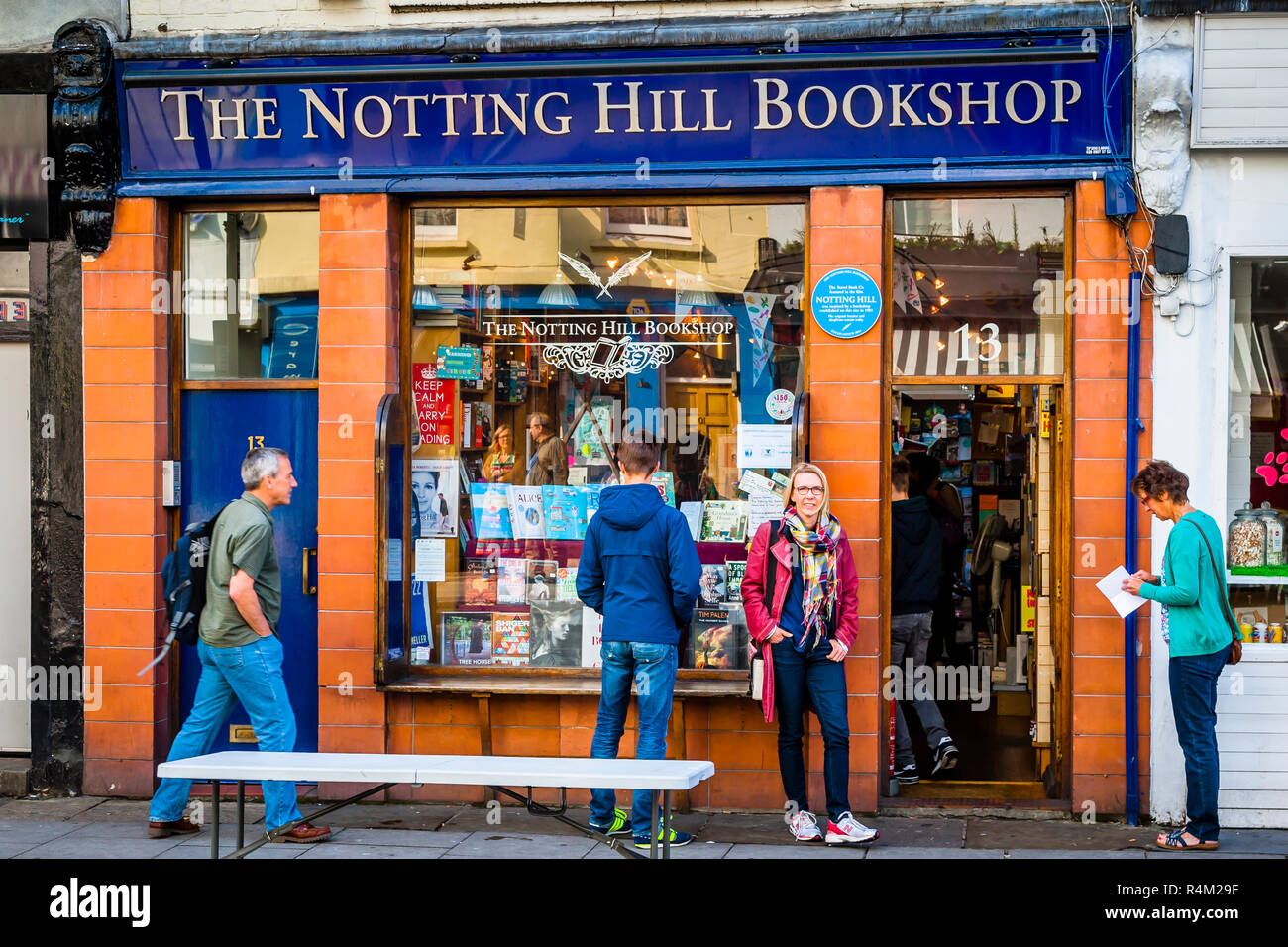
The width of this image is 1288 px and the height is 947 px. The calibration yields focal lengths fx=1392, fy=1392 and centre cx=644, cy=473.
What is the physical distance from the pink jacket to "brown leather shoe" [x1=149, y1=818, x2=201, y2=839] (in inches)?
123

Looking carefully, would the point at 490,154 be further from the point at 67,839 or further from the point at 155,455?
the point at 67,839

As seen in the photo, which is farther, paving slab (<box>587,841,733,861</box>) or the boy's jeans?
the boy's jeans

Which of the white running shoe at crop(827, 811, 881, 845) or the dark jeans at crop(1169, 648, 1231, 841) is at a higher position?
the dark jeans at crop(1169, 648, 1231, 841)

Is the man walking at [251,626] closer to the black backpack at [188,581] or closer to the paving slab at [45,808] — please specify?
the black backpack at [188,581]

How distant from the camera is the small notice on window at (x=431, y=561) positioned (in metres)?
8.48

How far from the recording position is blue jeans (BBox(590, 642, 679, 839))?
22.8ft

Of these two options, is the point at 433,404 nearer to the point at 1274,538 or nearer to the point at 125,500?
the point at 125,500

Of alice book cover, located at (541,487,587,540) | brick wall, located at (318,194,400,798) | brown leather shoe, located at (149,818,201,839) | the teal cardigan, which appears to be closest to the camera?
the teal cardigan

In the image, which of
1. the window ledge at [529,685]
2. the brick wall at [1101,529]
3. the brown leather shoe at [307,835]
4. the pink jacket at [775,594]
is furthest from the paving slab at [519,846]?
the brick wall at [1101,529]

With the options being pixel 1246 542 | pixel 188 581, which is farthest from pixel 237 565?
pixel 1246 542

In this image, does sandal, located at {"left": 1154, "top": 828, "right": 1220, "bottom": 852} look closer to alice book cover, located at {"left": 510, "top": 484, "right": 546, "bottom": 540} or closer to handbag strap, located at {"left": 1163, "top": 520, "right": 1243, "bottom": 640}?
handbag strap, located at {"left": 1163, "top": 520, "right": 1243, "bottom": 640}

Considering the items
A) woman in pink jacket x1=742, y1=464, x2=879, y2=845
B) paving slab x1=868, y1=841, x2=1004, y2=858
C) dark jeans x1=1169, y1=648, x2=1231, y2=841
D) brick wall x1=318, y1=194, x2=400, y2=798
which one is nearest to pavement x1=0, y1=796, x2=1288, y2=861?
paving slab x1=868, y1=841, x2=1004, y2=858

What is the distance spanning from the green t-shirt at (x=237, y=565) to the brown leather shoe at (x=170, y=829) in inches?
42.4

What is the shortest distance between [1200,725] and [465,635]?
164 inches
